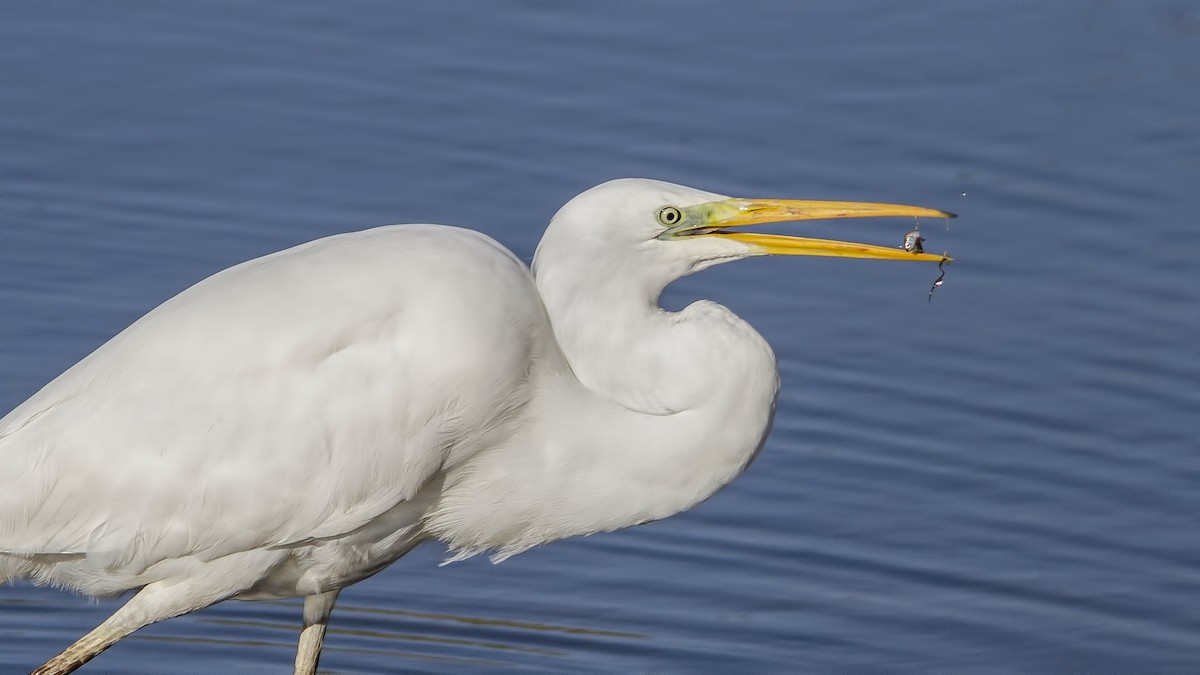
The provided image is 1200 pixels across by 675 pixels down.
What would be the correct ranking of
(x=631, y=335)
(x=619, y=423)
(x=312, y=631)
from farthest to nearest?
(x=312, y=631), (x=619, y=423), (x=631, y=335)

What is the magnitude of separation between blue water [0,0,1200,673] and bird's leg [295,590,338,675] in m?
0.56

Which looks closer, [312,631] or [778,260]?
[312,631]

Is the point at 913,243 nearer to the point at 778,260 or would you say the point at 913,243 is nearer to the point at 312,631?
the point at 312,631

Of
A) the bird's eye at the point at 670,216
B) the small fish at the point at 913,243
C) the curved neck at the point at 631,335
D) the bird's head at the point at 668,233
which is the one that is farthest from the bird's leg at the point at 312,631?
the small fish at the point at 913,243

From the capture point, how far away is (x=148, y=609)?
16.9 feet

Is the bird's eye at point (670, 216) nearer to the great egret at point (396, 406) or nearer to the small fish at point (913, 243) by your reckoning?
the great egret at point (396, 406)

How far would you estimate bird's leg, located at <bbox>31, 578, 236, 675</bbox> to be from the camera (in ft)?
16.9

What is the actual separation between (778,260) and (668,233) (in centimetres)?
301

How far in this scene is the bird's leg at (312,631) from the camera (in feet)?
18.4

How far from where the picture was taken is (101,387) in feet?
16.8

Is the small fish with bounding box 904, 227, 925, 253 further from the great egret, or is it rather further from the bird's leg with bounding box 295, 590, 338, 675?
the bird's leg with bounding box 295, 590, 338, 675

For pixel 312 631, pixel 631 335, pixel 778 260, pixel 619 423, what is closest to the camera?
pixel 631 335

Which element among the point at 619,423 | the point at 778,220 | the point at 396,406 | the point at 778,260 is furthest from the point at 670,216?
the point at 778,260

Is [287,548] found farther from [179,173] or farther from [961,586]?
[179,173]
